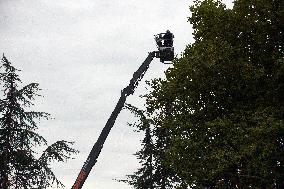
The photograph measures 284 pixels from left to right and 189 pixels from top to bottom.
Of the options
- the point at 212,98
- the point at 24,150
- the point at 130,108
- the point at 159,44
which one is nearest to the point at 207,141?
the point at 212,98

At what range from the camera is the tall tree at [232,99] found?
17547mm

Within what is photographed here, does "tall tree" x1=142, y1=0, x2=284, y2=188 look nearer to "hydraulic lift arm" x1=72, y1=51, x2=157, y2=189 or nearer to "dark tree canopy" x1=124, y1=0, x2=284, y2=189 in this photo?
"dark tree canopy" x1=124, y1=0, x2=284, y2=189

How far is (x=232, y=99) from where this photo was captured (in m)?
19.2

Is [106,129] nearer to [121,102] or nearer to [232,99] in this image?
[121,102]

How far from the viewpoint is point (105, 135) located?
18.5 meters

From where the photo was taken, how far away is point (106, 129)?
1859 centimetres

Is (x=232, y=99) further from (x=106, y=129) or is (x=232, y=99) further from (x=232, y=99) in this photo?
(x=106, y=129)

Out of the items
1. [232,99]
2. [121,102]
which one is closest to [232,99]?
[232,99]

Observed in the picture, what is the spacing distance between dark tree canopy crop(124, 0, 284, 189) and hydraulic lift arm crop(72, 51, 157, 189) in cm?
154

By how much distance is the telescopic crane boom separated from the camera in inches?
705

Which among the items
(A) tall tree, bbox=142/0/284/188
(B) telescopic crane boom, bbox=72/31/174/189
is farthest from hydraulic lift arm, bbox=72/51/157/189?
(A) tall tree, bbox=142/0/284/188

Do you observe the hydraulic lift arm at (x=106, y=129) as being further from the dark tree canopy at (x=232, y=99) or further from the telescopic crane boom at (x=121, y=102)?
the dark tree canopy at (x=232, y=99)

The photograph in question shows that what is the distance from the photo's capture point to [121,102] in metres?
19.3

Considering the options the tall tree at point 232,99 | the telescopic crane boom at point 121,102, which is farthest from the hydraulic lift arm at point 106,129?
→ the tall tree at point 232,99
